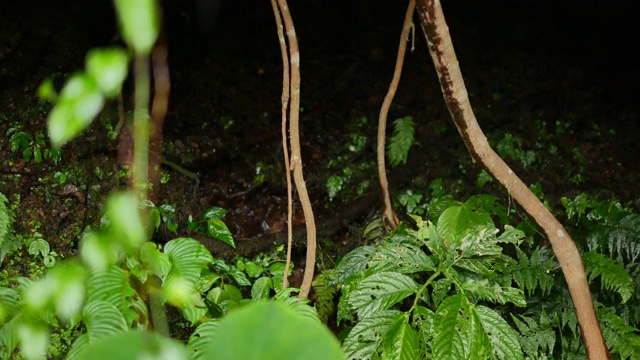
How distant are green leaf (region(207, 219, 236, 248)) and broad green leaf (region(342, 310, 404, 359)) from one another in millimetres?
1251

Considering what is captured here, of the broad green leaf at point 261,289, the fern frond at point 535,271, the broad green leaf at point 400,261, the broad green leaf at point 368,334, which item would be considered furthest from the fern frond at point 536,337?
the broad green leaf at point 261,289

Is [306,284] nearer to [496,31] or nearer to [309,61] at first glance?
[309,61]

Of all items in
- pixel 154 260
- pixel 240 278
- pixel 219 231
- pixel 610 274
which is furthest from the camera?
pixel 219 231

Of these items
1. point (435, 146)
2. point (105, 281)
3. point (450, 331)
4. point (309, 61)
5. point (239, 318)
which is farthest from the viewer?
point (309, 61)

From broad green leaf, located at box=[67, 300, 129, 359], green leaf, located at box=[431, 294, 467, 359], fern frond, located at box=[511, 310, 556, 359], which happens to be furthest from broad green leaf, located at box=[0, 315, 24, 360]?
fern frond, located at box=[511, 310, 556, 359]

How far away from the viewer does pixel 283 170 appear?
4.27 meters

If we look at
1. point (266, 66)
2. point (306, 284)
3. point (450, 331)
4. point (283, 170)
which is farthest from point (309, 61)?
point (450, 331)

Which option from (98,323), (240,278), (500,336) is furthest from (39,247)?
(500,336)

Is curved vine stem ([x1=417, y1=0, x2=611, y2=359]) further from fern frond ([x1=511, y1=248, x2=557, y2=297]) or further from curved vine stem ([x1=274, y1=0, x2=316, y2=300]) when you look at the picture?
curved vine stem ([x1=274, y1=0, x2=316, y2=300])

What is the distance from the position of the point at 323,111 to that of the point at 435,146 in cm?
106

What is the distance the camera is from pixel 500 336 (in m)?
2.23

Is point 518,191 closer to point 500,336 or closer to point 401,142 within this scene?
point 500,336

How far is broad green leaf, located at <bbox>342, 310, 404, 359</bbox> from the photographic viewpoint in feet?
7.46

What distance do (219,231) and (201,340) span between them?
55.5 inches
